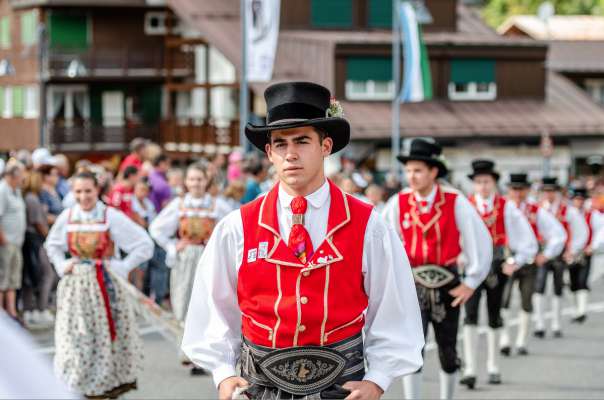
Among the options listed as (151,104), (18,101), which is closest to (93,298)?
Result: (151,104)

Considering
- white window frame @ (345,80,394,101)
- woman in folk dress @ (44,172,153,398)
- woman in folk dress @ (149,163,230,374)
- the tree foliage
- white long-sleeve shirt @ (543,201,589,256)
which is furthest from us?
the tree foliage

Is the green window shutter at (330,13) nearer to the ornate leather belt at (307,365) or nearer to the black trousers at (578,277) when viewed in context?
the black trousers at (578,277)

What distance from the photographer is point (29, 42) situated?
46.9m

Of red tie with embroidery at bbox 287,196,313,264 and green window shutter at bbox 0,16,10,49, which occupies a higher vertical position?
green window shutter at bbox 0,16,10,49

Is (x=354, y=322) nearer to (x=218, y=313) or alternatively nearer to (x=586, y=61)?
(x=218, y=313)

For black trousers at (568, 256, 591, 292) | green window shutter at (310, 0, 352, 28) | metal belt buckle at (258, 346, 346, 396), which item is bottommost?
black trousers at (568, 256, 591, 292)

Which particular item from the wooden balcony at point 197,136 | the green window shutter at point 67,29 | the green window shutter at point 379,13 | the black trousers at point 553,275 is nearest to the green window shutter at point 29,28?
the green window shutter at point 67,29

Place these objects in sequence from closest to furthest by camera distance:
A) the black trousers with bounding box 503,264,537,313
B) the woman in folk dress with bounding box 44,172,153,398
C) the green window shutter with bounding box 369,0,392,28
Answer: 1. the woman in folk dress with bounding box 44,172,153,398
2. the black trousers with bounding box 503,264,537,313
3. the green window shutter with bounding box 369,0,392,28

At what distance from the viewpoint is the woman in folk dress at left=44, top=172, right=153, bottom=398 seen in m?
8.54

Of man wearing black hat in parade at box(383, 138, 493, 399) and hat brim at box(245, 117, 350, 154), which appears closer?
hat brim at box(245, 117, 350, 154)

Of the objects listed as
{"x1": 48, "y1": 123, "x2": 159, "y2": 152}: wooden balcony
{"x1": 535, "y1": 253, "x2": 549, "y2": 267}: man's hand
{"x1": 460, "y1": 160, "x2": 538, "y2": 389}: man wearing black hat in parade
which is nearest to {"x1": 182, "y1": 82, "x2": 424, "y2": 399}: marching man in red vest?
{"x1": 460, "y1": 160, "x2": 538, "y2": 389}: man wearing black hat in parade

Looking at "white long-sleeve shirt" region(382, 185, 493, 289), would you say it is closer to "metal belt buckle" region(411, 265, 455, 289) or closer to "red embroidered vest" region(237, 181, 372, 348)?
"metal belt buckle" region(411, 265, 455, 289)

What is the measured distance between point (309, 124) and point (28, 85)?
144 feet

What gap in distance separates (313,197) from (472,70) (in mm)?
33630
